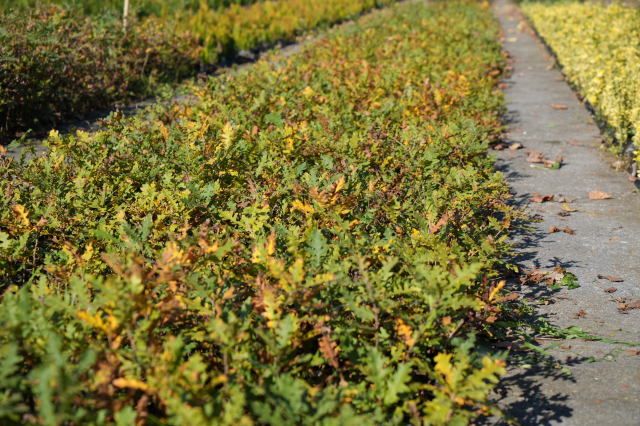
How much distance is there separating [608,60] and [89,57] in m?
8.07

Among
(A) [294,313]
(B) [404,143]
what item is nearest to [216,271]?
(A) [294,313]

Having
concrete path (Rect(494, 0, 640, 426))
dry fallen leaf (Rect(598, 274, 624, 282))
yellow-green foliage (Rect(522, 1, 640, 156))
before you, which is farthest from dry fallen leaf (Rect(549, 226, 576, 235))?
yellow-green foliage (Rect(522, 1, 640, 156))

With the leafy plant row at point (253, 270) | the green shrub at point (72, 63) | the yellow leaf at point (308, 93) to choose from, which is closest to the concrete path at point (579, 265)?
the leafy plant row at point (253, 270)

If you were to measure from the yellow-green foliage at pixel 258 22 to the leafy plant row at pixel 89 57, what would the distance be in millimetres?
40

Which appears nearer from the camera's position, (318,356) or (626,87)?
(318,356)

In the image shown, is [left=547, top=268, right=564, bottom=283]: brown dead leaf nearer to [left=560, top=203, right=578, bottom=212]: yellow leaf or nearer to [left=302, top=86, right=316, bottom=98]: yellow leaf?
[left=560, top=203, right=578, bottom=212]: yellow leaf

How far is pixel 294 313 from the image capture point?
2.21 metres

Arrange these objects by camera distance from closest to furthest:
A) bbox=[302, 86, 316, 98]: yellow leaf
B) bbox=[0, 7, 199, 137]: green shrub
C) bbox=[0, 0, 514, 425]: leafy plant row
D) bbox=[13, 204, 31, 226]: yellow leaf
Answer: bbox=[0, 0, 514, 425]: leafy plant row < bbox=[13, 204, 31, 226]: yellow leaf < bbox=[302, 86, 316, 98]: yellow leaf < bbox=[0, 7, 199, 137]: green shrub

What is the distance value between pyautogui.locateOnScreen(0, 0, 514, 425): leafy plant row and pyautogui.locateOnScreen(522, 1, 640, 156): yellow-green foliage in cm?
232

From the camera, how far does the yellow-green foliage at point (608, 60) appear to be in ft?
19.7

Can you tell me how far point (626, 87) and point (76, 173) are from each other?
6.26 metres

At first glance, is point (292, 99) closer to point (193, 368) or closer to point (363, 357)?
point (363, 357)

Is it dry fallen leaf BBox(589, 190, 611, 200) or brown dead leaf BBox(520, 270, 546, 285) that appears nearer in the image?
brown dead leaf BBox(520, 270, 546, 285)

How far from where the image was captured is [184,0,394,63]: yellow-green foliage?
11750mm
